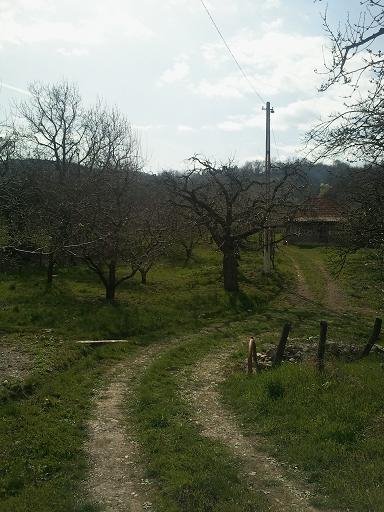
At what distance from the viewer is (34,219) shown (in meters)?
25.8

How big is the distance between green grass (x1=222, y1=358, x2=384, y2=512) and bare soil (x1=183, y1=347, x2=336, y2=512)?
0.21 m

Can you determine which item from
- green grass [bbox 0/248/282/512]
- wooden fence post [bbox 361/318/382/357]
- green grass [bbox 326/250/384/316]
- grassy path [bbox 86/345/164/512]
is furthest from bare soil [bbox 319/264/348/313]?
grassy path [bbox 86/345/164/512]

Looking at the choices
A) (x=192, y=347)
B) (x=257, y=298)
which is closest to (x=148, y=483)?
(x=192, y=347)

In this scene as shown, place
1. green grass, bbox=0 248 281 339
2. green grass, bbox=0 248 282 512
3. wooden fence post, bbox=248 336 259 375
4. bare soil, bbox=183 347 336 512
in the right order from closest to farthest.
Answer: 1. bare soil, bbox=183 347 336 512
2. green grass, bbox=0 248 282 512
3. wooden fence post, bbox=248 336 259 375
4. green grass, bbox=0 248 281 339

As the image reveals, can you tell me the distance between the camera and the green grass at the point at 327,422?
257 inches

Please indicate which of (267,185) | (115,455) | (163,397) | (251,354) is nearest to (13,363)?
(163,397)

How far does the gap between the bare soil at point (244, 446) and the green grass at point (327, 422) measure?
0.70ft

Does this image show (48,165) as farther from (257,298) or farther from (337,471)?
(337,471)

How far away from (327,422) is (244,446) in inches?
57.8

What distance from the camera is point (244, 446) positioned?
27.2ft

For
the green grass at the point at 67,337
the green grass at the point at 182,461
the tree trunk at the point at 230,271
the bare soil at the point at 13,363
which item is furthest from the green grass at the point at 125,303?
the green grass at the point at 182,461

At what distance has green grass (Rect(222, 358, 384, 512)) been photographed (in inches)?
257

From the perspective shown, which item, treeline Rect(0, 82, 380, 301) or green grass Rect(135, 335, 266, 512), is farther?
treeline Rect(0, 82, 380, 301)

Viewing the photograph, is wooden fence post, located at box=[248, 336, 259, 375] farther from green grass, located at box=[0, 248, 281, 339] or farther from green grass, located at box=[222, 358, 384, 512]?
green grass, located at box=[0, 248, 281, 339]
